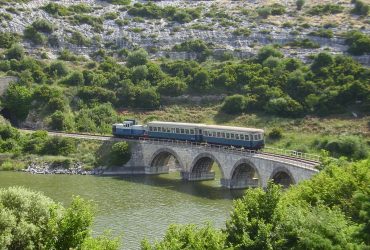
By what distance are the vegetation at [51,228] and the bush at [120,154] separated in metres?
44.5

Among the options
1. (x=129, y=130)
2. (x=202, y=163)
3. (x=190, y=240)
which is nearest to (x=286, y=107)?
(x=202, y=163)

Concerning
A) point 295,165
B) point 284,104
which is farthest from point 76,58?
point 295,165

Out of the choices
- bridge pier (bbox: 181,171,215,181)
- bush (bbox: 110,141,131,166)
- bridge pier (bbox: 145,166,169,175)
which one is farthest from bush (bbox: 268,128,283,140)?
bush (bbox: 110,141,131,166)

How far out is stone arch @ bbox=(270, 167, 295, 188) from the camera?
53.3 meters

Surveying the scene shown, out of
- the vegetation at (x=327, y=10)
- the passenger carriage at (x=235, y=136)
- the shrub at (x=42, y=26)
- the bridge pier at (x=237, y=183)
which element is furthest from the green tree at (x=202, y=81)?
the vegetation at (x=327, y=10)

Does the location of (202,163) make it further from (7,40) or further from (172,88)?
(7,40)

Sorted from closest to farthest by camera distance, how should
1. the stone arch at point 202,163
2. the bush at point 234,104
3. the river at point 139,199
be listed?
the river at point 139,199
the stone arch at point 202,163
the bush at point 234,104

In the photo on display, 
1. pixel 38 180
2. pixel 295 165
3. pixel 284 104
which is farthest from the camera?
pixel 284 104

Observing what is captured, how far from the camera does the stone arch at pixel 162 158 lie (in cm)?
6800

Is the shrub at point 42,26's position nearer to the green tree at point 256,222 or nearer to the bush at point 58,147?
the bush at point 58,147

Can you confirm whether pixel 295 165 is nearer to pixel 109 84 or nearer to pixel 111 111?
pixel 111 111

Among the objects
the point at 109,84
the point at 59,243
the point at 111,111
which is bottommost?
the point at 59,243

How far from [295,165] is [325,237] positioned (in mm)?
28261

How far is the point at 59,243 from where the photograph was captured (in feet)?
78.1
